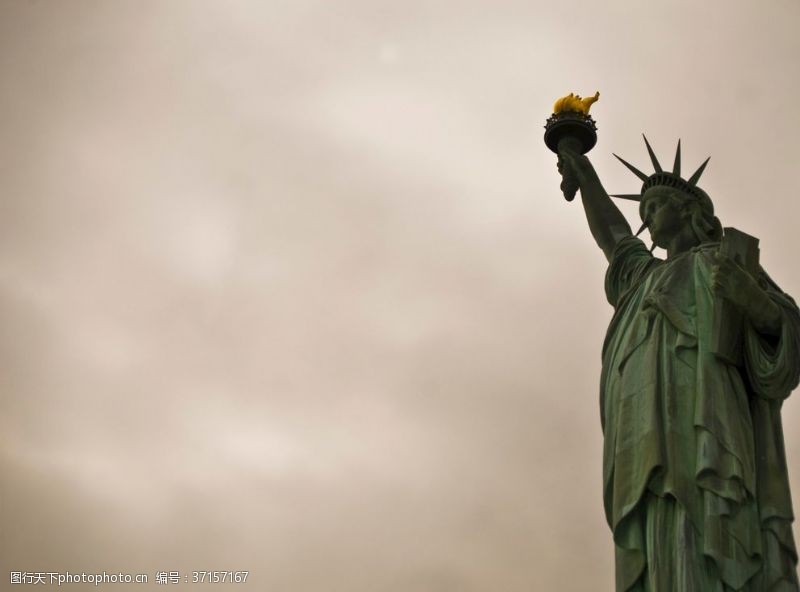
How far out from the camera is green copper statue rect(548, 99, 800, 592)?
10.2 meters

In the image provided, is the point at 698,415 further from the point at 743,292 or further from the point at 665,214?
the point at 665,214

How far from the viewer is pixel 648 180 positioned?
13.1m

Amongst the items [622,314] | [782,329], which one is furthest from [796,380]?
[622,314]

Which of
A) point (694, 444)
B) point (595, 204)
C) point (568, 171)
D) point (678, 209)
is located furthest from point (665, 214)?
point (694, 444)

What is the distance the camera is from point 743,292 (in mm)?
11008

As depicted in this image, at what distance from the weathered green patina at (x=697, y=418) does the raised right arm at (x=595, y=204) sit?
0.96m

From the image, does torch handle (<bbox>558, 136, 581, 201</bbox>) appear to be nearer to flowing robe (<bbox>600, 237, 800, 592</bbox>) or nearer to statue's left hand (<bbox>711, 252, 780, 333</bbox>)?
flowing robe (<bbox>600, 237, 800, 592</bbox>)

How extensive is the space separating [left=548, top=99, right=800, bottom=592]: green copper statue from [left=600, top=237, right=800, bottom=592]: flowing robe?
1cm

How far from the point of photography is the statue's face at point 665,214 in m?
12.8

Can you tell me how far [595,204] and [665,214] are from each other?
1401 mm

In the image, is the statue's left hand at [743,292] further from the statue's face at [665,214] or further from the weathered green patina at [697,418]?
the statue's face at [665,214]

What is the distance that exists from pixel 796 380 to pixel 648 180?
119 inches

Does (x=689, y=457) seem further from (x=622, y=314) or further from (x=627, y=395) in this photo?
(x=622, y=314)

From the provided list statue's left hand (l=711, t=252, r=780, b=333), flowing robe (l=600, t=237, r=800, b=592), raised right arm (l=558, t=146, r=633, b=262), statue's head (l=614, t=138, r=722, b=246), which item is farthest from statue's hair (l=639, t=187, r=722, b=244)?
statue's left hand (l=711, t=252, r=780, b=333)
